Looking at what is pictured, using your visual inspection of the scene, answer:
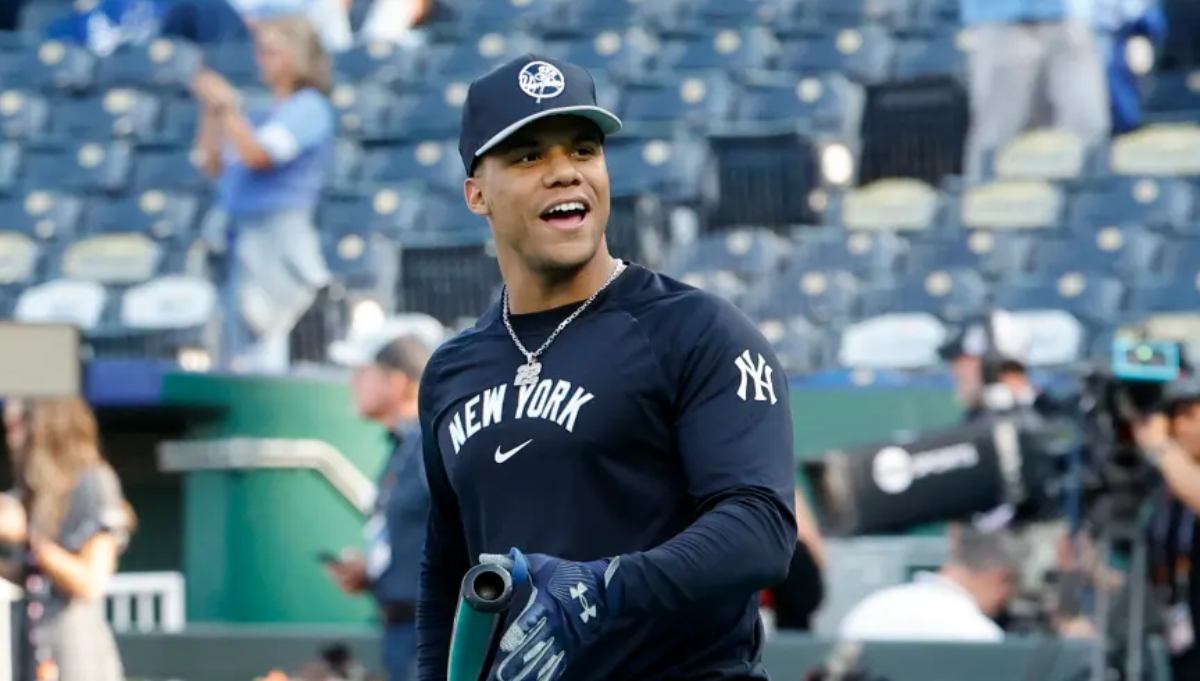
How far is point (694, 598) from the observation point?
2.63 metres

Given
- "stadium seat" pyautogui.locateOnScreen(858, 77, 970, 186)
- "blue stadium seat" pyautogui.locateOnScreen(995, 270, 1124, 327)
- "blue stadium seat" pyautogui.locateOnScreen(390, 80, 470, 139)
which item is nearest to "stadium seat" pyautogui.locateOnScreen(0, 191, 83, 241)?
"blue stadium seat" pyautogui.locateOnScreen(390, 80, 470, 139)

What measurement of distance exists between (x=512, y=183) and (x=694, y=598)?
55 cm

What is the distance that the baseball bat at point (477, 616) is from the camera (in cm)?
248

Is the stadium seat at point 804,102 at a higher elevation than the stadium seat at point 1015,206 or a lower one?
higher

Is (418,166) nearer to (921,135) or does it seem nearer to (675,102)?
(675,102)

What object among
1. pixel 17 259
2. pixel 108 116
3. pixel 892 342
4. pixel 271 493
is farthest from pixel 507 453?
pixel 108 116

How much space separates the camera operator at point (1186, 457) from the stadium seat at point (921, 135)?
490 cm

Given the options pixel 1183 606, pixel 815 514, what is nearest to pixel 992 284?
pixel 815 514

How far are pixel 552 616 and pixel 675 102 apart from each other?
32.4 feet

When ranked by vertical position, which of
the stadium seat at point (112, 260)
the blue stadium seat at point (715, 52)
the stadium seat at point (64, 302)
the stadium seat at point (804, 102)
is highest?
the blue stadium seat at point (715, 52)

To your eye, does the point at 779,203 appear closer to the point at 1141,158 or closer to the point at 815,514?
the point at 1141,158

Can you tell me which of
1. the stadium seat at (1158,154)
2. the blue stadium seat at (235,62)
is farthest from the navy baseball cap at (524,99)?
the blue stadium seat at (235,62)

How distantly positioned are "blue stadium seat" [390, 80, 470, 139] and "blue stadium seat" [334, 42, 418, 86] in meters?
0.36

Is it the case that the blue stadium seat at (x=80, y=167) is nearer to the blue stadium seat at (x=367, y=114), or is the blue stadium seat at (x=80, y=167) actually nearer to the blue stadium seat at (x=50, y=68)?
the blue stadium seat at (x=50, y=68)
